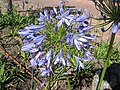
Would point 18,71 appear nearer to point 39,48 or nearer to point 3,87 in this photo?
point 3,87

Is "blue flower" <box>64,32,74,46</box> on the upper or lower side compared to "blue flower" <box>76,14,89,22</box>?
lower

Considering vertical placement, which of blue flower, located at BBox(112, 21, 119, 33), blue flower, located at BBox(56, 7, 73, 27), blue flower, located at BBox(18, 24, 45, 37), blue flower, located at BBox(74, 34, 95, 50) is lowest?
blue flower, located at BBox(74, 34, 95, 50)

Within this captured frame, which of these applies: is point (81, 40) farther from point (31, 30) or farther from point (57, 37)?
point (31, 30)

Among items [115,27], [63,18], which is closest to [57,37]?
[63,18]

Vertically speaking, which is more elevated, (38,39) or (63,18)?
(63,18)

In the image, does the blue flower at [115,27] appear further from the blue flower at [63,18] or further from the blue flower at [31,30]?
the blue flower at [31,30]

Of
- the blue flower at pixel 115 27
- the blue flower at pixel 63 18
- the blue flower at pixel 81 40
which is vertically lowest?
the blue flower at pixel 81 40

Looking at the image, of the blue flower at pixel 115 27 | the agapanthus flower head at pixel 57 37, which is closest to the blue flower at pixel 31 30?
the agapanthus flower head at pixel 57 37

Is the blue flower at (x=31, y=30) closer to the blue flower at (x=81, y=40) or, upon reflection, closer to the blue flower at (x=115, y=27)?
the blue flower at (x=81, y=40)

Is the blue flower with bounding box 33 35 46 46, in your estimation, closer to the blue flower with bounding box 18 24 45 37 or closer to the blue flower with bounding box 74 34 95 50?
the blue flower with bounding box 18 24 45 37

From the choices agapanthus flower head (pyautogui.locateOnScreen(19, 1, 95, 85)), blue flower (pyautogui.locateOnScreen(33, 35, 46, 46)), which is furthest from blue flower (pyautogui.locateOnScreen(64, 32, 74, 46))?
blue flower (pyautogui.locateOnScreen(33, 35, 46, 46))

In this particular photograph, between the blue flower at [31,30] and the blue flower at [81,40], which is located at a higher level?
the blue flower at [31,30]

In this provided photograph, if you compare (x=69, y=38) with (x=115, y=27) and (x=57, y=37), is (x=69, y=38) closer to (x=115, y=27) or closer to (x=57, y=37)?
(x=57, y=37)
